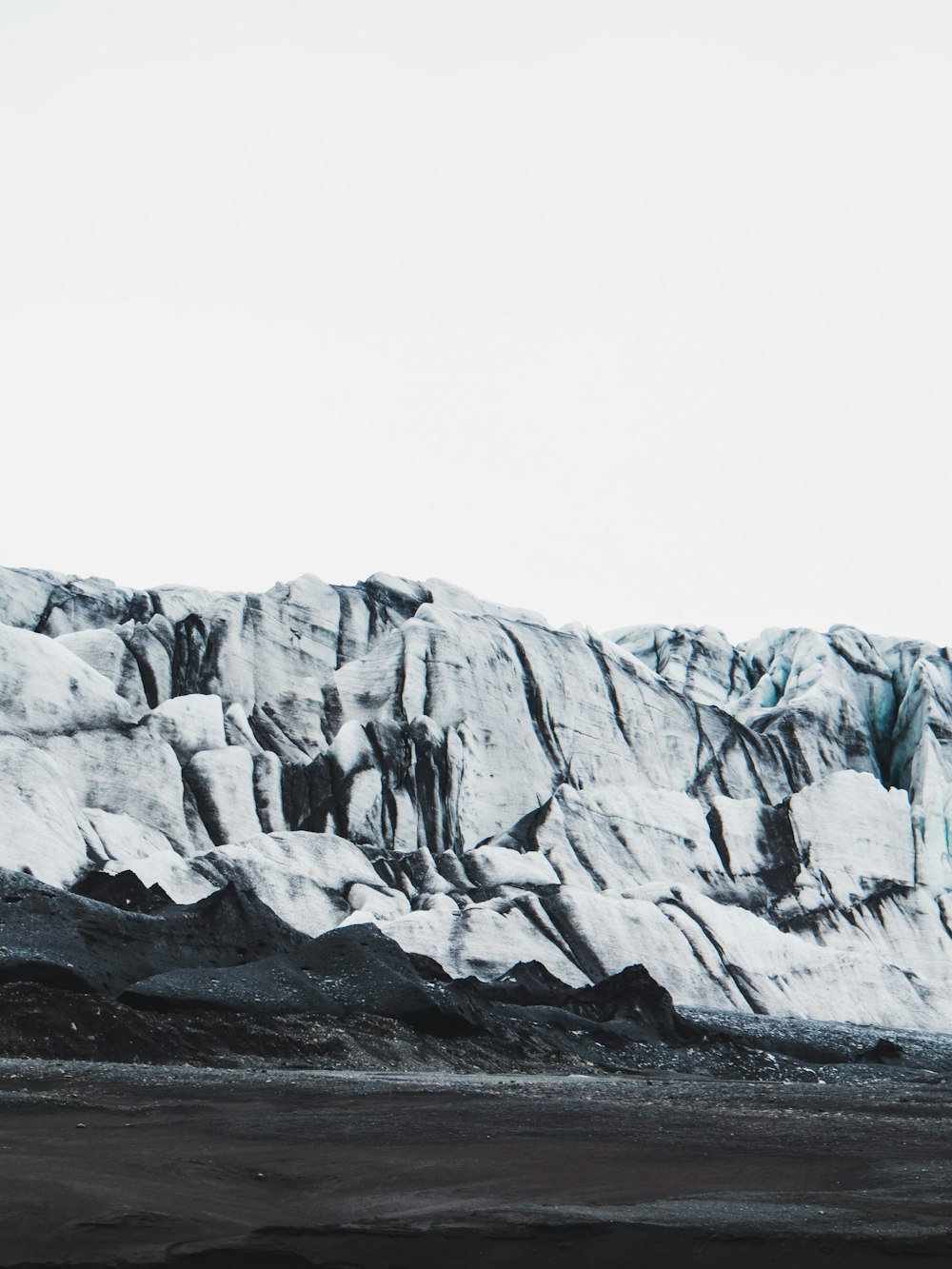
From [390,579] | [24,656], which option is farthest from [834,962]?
[390,579]

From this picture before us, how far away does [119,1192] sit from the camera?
6.13 meters

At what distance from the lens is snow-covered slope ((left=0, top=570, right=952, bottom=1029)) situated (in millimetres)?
33312

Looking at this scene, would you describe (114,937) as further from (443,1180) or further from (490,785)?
(490,785)

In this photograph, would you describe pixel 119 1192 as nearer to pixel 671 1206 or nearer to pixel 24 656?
pixel 671 1206

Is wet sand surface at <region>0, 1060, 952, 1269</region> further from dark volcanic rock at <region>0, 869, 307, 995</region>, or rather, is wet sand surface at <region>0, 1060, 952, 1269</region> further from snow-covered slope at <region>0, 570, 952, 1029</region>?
snow-covered slope at <region>0, 570, 952, 1029</region>

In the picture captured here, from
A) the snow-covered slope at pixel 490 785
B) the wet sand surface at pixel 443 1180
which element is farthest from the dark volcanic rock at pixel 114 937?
the snow-covered slope at pixel 490 785

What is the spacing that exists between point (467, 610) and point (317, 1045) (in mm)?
39353

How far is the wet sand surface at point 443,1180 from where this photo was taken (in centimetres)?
511

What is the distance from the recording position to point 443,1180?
7.12m

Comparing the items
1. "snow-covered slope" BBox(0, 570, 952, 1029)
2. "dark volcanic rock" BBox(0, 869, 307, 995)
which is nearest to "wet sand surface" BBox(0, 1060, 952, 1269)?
"dark volcanic rock" BBox(0, 869, 307, 995)

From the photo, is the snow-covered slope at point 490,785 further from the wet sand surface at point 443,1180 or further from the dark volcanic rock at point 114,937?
the wet sand surface at point 443,1180

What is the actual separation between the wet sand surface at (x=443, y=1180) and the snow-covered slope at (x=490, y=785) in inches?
753

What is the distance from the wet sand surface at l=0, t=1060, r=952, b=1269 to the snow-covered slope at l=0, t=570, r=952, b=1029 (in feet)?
62.8

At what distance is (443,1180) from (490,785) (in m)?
39.3
